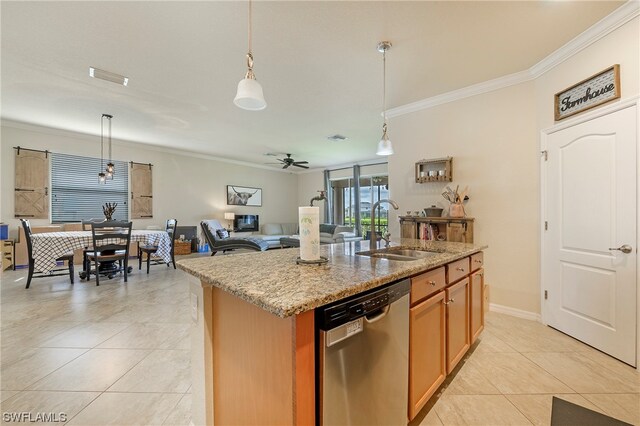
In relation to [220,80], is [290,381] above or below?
below

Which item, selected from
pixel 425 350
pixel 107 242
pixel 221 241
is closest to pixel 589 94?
pixel 425 350

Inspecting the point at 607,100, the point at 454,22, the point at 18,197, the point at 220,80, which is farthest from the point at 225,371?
the point at 18,197

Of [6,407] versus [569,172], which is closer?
[6,407]

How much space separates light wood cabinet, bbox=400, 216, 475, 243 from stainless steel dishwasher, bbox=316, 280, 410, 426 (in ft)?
7.18

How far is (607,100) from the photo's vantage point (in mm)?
2199

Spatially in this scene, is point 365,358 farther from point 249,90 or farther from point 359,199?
point 359,199

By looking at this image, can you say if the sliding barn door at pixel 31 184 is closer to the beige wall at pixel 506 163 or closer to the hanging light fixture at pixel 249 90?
the hanging light fixture at pixel 249 90

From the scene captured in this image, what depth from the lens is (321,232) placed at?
7.47 metres

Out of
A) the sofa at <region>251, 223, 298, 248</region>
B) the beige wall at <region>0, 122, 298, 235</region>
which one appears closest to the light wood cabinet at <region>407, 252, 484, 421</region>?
the sofa at <region>251, 223, 298, 248</region>

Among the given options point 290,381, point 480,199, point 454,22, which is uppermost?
point 454,22

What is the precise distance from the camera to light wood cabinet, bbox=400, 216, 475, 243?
3086 mm

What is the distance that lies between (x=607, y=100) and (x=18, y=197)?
8442 millimetres

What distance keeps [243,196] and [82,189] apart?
3.79 m

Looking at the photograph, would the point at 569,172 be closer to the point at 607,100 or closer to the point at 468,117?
the point at 607,100
